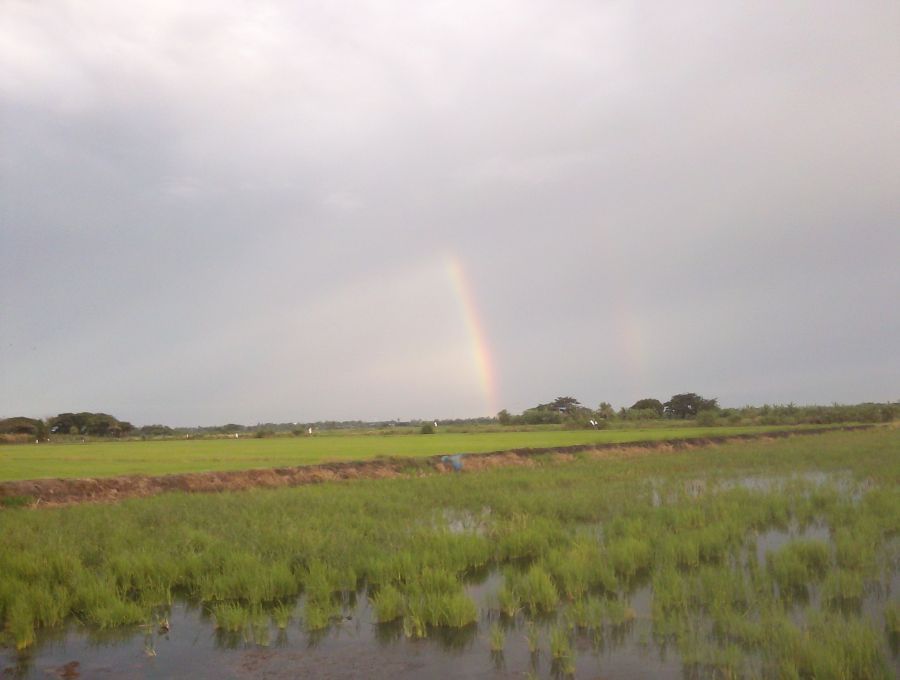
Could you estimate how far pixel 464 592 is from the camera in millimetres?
7008

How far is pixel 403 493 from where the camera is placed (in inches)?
615

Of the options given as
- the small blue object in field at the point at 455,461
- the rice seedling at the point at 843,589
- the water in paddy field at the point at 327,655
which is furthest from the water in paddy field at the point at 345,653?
the small blue object in field at the point at 455,461

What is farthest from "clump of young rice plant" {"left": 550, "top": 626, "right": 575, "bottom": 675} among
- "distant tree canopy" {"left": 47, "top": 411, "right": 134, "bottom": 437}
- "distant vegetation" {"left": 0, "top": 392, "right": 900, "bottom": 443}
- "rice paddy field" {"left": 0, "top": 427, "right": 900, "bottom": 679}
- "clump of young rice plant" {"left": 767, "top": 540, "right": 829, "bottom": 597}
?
"distant tree canopy" {"left": 47, "top": 411, "right": 134, "bottom": 437}

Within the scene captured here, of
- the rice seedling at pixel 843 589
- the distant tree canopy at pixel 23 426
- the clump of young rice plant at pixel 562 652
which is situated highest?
the distant tree canopy at pixel 23 426

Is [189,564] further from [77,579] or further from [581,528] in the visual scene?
[581,528]

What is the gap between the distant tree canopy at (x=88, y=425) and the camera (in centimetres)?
7525

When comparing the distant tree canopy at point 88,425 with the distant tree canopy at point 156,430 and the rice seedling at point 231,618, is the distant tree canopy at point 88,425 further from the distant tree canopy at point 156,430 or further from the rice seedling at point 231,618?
the rice seedling at point 231,618

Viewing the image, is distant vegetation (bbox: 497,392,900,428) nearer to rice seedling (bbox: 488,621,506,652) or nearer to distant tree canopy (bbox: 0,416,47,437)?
distant tree canopy (bbox: 0,416,47,437)

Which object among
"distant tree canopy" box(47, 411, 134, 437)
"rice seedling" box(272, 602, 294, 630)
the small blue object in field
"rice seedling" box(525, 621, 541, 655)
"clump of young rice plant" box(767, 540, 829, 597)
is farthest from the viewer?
"distant tree canopy" box(47, 411, 134, 437)

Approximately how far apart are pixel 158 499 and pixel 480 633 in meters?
11.5

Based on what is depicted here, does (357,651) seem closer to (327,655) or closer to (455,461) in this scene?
(327,655)

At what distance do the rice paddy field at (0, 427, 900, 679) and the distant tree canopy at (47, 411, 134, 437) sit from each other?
2801 inches

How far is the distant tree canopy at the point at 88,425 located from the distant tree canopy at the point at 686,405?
6909 centimetres

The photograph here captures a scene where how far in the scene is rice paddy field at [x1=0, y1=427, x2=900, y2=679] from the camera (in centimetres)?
533
